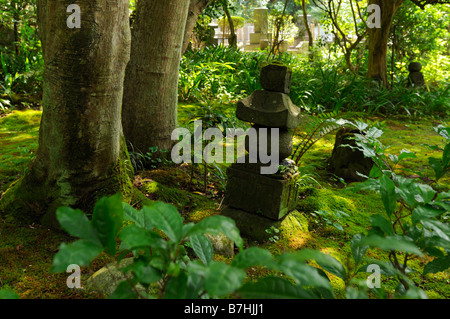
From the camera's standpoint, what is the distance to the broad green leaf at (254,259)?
0.80 m

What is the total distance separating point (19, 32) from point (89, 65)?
229 inches

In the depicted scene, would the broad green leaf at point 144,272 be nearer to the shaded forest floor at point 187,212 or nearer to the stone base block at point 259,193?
the shaded forest floor at point 187,212

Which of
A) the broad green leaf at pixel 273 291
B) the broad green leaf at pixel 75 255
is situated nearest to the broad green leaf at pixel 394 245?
the broad green leaf at pixel 273 291

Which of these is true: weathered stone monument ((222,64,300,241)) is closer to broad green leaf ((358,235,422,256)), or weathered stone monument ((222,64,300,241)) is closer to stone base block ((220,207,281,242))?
stone base block ((220,207,281,242))

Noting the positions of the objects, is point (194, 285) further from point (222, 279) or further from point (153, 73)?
point (153, 73)

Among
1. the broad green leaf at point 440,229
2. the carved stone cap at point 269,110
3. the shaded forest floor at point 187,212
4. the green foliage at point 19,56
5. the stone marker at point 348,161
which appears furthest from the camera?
the green foliage at point 19,56

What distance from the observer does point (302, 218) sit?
279 centimetres

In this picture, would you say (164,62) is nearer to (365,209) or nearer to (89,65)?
(89,65)

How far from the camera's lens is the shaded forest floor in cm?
180

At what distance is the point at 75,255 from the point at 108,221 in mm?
118

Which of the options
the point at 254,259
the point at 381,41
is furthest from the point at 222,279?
the point at 381,41

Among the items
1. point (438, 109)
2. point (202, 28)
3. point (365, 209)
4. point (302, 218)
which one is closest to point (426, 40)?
point (438, 109)

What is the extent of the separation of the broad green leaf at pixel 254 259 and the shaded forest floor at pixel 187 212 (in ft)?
2.99

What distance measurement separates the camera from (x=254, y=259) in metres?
0.82
